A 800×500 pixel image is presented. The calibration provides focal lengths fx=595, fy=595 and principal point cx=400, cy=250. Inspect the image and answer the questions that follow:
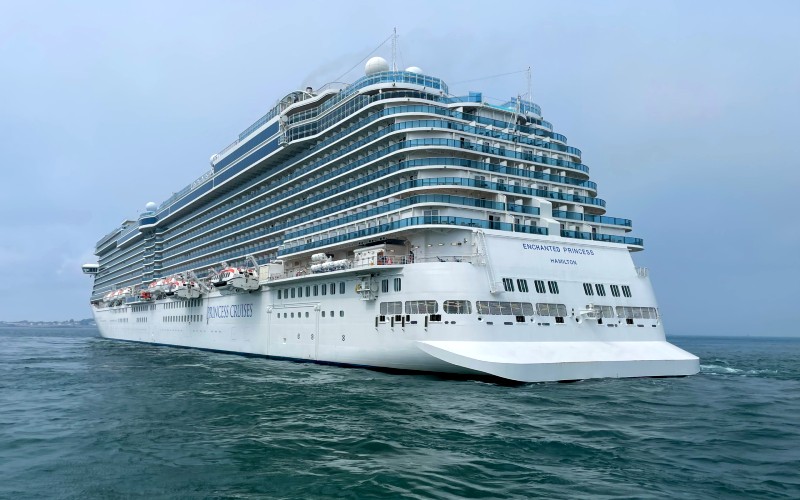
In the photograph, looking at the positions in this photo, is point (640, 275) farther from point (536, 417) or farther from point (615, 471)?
point (615, 471)

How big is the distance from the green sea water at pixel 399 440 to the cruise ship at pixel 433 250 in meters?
2.19

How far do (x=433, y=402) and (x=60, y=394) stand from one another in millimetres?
17193

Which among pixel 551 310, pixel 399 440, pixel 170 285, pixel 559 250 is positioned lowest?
pixel 399 440

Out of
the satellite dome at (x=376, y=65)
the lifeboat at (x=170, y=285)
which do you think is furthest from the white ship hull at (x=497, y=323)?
the lifeboat at (x=170, y=285)

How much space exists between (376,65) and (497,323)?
23.5m

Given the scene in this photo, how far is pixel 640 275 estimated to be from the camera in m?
35.2

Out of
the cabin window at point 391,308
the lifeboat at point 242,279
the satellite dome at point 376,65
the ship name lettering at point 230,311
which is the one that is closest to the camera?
the cabin window at point 391,308

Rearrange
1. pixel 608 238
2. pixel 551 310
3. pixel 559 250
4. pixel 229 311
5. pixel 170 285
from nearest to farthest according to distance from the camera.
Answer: pixel 551 310 → pixel 559 250 → pixel 608 238 → pixel 229 311 → pixel 170 285

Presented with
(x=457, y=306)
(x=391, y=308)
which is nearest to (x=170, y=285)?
(x=391, y=308)

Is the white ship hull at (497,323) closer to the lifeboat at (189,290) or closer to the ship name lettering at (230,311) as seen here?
the ship name lettering at (230,311)

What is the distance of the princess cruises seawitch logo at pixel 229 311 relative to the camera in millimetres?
48466

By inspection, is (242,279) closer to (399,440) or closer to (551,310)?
(551,310)

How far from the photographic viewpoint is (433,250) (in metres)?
32.8

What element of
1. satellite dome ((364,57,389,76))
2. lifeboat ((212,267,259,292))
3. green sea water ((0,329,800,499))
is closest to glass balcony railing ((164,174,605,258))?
lifeboat ((212,267,259,292))
